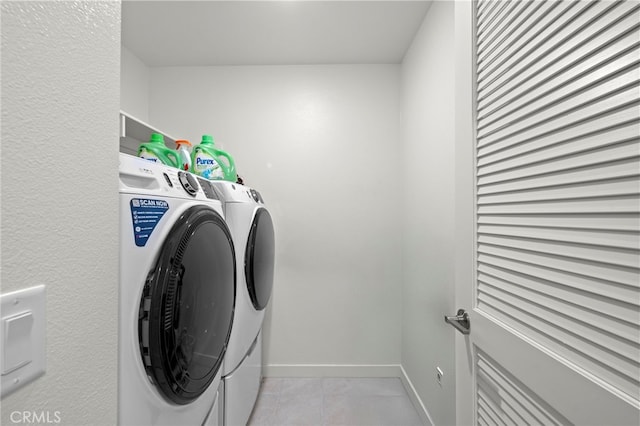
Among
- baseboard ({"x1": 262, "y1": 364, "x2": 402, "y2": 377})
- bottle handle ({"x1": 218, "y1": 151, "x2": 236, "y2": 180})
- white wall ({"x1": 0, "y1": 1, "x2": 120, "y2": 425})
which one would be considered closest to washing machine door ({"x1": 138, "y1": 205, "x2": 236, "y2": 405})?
white wall ({"x1": 0, "y1": 1, "x2": 120, "y2": 425})

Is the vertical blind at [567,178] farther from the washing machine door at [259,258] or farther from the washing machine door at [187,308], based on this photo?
the washing machine door at [259,258]

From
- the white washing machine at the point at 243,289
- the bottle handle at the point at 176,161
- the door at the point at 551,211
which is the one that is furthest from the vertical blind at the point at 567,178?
the bottle handle at the point at 176,161

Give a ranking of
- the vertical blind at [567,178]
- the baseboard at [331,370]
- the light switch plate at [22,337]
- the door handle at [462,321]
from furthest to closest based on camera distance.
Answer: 1. the baseboard at [331,370]
2. the door handle at [462,321]
3. the vertical blind at [567,178]
4. the light switch plate at [22,337]

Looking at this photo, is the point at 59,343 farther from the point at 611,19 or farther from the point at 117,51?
the point at 611,19

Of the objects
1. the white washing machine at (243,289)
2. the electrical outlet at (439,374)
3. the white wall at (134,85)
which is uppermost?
the white wall at (134,85)

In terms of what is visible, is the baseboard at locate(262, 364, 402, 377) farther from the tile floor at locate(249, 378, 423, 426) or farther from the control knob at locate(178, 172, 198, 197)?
the control knob at locate(178, 172, 198, 197)

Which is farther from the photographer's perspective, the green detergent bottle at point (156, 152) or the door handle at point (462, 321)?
the green detergent bottle at point (156, 152)

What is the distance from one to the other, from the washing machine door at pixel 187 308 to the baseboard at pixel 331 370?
1.41 m

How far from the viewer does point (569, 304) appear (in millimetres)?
588

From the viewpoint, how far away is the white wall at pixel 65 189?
1.22 feet

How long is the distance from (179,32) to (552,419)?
2.56 m

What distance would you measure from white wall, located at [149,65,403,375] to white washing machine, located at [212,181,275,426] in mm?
703

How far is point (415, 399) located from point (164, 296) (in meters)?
1.88

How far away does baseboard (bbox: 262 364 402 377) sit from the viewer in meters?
2.36
